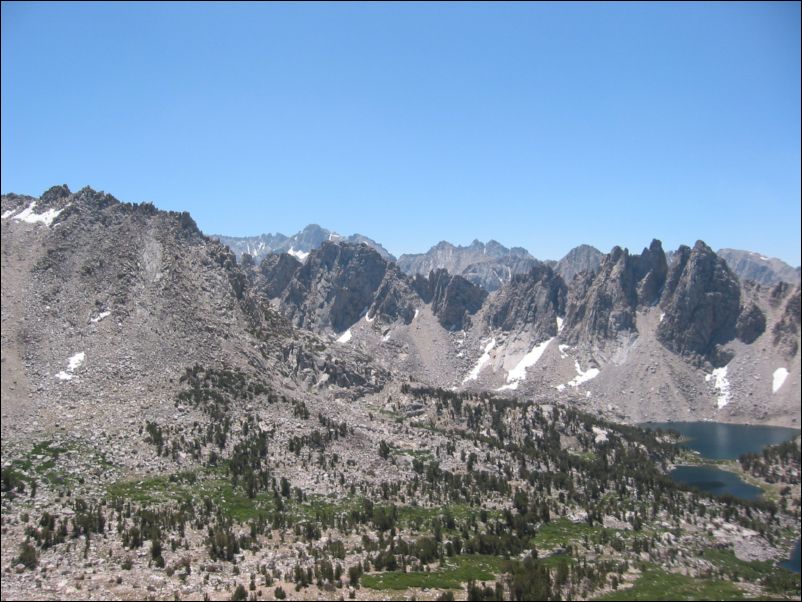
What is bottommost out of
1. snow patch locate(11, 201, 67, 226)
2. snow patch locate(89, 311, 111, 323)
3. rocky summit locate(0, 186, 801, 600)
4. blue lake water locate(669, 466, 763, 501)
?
blue lake water locate(669, 466, 763, 501)

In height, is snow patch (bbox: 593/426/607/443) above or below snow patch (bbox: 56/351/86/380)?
below

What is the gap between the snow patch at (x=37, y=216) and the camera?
503 feet

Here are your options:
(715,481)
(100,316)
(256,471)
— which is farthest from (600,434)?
(100,316)

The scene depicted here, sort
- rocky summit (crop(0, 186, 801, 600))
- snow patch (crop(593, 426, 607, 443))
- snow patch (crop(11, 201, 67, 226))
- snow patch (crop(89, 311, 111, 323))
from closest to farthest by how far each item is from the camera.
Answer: rocky summit (crop(0, 186, 801, 600))
snow patch (crop(89, 311, 111, 323))
snow patch (crop(11, 201, 67, 226))
snow patch (crop(593, 426, 607, 443))

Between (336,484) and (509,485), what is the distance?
35052 mm

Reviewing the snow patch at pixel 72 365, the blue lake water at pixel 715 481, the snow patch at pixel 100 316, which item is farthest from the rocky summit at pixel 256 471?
the blue lake water at pixel 715 481

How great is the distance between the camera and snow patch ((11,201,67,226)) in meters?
153

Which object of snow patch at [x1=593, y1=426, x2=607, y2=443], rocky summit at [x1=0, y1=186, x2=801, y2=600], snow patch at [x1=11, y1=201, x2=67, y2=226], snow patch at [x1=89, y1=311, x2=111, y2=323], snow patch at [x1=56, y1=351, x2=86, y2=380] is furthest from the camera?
snow patch at [x1=593, y1=426, x2=607, y2=443]

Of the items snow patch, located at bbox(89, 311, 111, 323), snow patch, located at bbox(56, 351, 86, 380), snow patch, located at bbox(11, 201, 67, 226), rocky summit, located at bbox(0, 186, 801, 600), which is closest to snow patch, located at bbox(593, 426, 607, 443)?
rocky summit, located at bbox(0, 186, 801, 600)

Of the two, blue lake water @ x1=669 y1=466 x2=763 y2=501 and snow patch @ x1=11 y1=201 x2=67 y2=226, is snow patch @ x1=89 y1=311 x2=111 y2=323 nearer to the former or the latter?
snow patch @ x1=11 y1=201 x2=67 y2=226

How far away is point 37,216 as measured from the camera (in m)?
156

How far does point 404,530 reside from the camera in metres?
86.7

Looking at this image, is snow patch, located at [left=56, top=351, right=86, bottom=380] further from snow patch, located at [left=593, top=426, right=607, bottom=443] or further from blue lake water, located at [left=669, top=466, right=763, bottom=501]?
snow patch, located at [left=593, top=426, right=607, bottom=443]

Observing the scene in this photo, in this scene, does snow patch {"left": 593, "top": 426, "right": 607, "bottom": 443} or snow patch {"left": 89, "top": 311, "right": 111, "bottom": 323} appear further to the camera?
snow patch {"left": 593, "top": 426, "right": 607, "bottom": 443}
